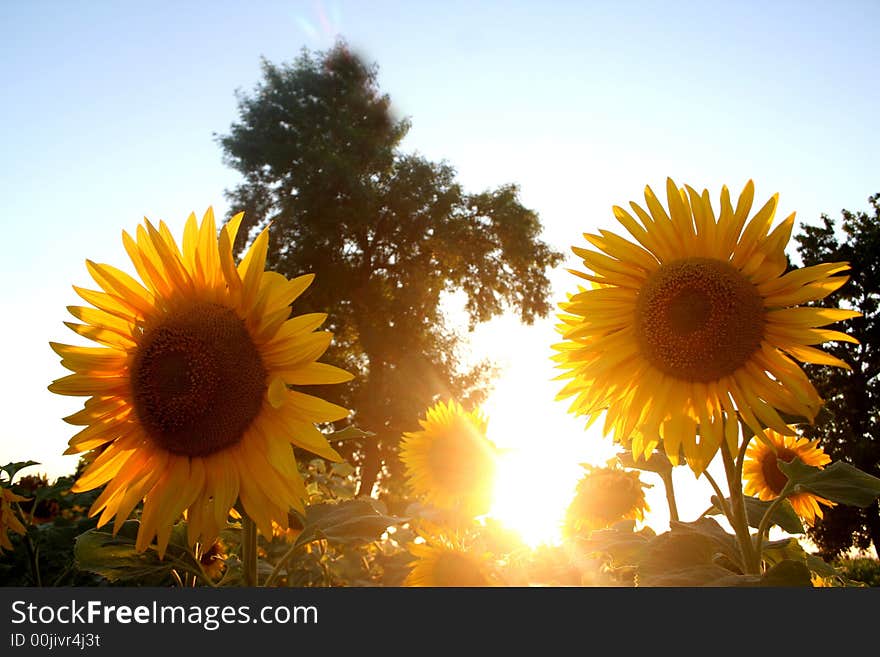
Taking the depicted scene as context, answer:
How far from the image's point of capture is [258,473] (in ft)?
5.18

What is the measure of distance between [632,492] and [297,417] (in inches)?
93.6

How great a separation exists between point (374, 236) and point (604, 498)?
20257 millimetres

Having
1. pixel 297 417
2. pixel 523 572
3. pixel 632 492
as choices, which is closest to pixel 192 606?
pixel 297 417

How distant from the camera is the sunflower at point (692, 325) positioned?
67.2 inches

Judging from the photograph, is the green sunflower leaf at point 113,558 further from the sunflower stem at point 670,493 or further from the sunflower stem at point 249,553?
the sunflower stem at point 670,493

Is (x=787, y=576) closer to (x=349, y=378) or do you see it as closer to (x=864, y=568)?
(x=349, y=378)

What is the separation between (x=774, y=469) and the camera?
317 cm

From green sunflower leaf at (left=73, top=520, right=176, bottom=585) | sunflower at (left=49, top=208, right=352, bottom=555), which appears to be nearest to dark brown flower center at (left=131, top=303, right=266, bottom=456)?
sunflower at (left=49, top=208, right=352, bottom=555)

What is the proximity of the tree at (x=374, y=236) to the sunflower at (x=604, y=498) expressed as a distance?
1579 cm

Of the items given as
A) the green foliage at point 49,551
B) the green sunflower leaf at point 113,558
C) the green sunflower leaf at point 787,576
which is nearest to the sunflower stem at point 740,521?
the green sunflower leaf at point 787,576

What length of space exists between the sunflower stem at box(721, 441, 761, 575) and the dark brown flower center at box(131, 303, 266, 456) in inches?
46.4

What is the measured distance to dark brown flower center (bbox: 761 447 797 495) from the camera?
3141 mm

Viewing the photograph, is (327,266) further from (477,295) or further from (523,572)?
(523,572)

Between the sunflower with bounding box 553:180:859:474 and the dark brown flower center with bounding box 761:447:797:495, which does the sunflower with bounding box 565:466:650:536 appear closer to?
the dark brown flower center with bounding box 761:447:797:495
